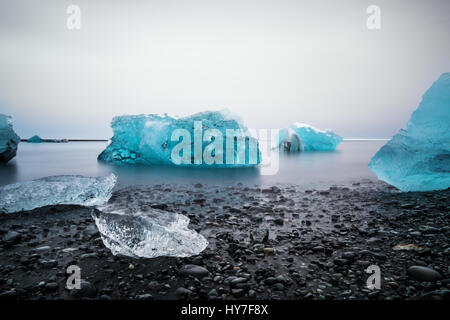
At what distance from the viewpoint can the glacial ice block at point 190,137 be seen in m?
9.07

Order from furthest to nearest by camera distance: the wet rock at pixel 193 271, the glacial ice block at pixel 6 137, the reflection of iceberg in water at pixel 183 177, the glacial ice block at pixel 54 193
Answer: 1. the glacial ice block at pixel 6 137
2. the reflection of iceberg in water at pixel 183 177
3. the glacial ice block at pixel 54 193
4. the wet rock at pixel 193 271

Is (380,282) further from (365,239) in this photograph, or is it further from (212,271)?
(212,271)

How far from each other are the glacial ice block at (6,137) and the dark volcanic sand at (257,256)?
422 inches

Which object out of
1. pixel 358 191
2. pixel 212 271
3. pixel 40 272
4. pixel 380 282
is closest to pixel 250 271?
pixel 212 271

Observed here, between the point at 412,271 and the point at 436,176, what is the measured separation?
367 cm

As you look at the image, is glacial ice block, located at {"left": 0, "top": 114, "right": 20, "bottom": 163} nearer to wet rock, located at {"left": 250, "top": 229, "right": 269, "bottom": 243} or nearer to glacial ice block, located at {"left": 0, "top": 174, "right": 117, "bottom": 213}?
glacial ice block, located at {"left": 0, "top": 174, "right": 117, "bottom": 213}

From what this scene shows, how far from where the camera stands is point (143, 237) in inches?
75.2

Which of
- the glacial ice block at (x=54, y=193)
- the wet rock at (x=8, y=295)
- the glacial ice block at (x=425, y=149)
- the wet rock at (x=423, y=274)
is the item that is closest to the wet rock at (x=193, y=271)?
the wet rock at (x=8, y=295)

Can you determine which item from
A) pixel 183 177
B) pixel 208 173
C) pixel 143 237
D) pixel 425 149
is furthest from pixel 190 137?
pixel 143 237

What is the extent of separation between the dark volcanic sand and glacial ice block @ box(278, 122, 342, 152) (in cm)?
1833

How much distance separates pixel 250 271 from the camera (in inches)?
68.2

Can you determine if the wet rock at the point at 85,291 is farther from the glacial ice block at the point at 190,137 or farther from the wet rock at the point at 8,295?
the glacial ice block at the point at 190,137

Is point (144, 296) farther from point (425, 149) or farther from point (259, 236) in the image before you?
point (425, 149)

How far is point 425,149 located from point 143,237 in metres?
5.30
